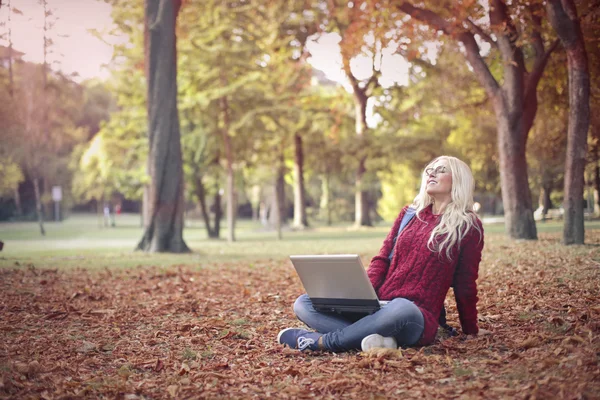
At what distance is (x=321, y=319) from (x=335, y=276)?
0.59 metres

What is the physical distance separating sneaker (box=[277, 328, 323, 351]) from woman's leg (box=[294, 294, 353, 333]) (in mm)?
81

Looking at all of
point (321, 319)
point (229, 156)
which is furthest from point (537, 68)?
point (321, 319)

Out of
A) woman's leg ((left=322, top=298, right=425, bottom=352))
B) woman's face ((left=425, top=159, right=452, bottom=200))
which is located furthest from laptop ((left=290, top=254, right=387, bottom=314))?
woman's face ((left=425, top=159, right=452, bottom=200))

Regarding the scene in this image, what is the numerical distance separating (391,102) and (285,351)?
29194 millimetres

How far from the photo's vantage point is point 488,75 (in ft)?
52.9

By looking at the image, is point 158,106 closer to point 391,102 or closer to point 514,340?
point 514,340

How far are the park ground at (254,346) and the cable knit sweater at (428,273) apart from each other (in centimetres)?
35

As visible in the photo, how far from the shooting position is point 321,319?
5.39m

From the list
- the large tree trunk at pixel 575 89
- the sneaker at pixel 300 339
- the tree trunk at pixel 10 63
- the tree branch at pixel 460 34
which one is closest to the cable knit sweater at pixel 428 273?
the sneaker at pixel 300 339

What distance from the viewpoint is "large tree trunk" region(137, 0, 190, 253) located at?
1720 cm

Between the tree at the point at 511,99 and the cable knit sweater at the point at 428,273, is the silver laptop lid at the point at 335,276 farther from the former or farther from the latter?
the tree at the point at 511,99

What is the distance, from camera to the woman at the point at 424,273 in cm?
503

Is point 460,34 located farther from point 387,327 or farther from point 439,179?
point 387,327

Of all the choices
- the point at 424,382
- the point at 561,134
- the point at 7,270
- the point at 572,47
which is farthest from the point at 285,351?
the point at 561,134
